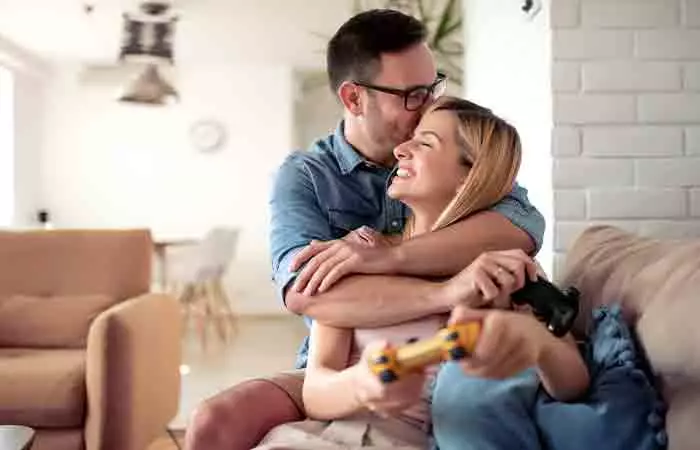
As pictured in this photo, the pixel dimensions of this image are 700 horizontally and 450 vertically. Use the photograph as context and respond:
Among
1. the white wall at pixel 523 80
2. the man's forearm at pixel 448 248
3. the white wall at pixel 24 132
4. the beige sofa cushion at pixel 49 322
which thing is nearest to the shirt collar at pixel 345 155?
the man's forearm at pixel 448 248

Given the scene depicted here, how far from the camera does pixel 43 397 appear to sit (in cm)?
261

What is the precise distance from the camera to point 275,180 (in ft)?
5.24

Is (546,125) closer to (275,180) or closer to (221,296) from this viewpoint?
(275,180)

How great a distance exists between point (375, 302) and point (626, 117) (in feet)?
4.12

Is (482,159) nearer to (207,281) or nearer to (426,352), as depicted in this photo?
(426,352)

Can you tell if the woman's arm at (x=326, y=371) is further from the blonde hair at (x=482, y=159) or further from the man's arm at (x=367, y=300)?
the blonde hair at (x=482, y=159)

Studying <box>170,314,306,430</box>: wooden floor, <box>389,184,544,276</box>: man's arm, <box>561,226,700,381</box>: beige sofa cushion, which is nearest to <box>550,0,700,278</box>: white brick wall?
<box>561,226,700,381</box>: beige sofa cushion

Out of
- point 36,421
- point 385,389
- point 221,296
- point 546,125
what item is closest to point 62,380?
point 36,421

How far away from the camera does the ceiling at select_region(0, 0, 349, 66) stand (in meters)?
6.16

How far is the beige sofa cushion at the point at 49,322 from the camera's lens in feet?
10.1

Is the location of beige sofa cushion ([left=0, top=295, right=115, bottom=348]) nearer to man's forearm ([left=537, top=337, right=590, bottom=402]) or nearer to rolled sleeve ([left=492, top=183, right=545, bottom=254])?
rolled sleeve ([left=492, top=183, right=545, bottom=254])

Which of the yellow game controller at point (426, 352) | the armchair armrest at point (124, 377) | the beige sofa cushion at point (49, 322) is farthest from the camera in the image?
the beige sofa cushion at point (49, 322)

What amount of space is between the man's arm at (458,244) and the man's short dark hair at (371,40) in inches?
14.9

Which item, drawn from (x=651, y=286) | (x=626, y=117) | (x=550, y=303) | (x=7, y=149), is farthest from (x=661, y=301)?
(x=7, y=149)
